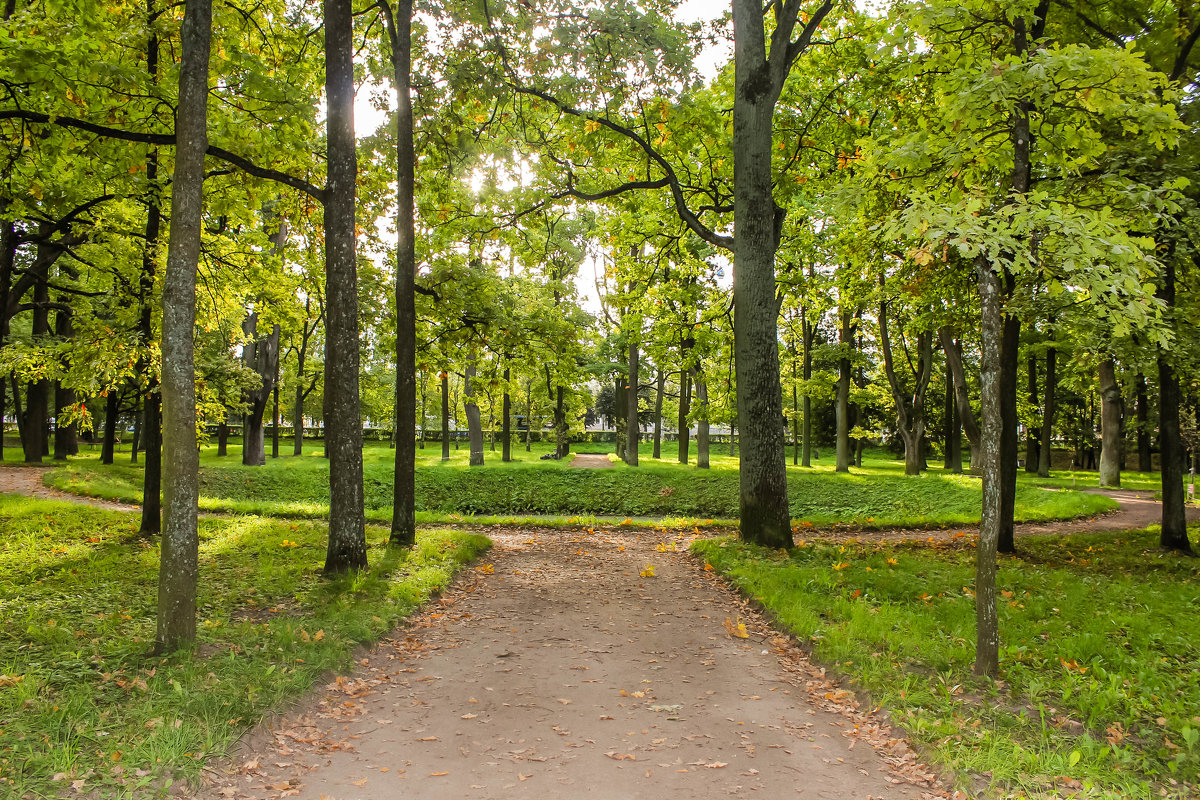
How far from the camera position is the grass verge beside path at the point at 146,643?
11.5ft

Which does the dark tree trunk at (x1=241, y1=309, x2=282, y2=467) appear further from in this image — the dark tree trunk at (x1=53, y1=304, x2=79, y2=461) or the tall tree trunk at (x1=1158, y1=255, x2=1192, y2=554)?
the tall tree trunk at (x1=1158, y1=255, x2=1192, y2=554)

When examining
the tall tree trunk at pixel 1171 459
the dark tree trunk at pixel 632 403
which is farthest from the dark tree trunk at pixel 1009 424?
the dark tree trunk at pixel 632 403

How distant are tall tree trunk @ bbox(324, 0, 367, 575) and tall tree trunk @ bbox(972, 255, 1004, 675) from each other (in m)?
6.61

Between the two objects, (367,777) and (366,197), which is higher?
(366,197)

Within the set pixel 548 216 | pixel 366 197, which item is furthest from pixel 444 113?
pixel 548 216

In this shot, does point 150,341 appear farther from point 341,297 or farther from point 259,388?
point 259,388

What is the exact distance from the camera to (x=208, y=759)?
3.64 metres

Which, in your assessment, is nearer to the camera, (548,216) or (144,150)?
(144,150)

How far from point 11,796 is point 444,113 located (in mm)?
10356

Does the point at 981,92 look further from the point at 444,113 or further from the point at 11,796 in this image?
the point at 444,113

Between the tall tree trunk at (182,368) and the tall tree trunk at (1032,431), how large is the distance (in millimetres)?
30190

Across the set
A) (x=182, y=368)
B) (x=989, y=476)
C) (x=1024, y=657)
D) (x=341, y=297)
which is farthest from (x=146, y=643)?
(x=1024, y=657)

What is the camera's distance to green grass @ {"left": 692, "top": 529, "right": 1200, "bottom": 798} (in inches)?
145

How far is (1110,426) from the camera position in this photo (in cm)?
2367
